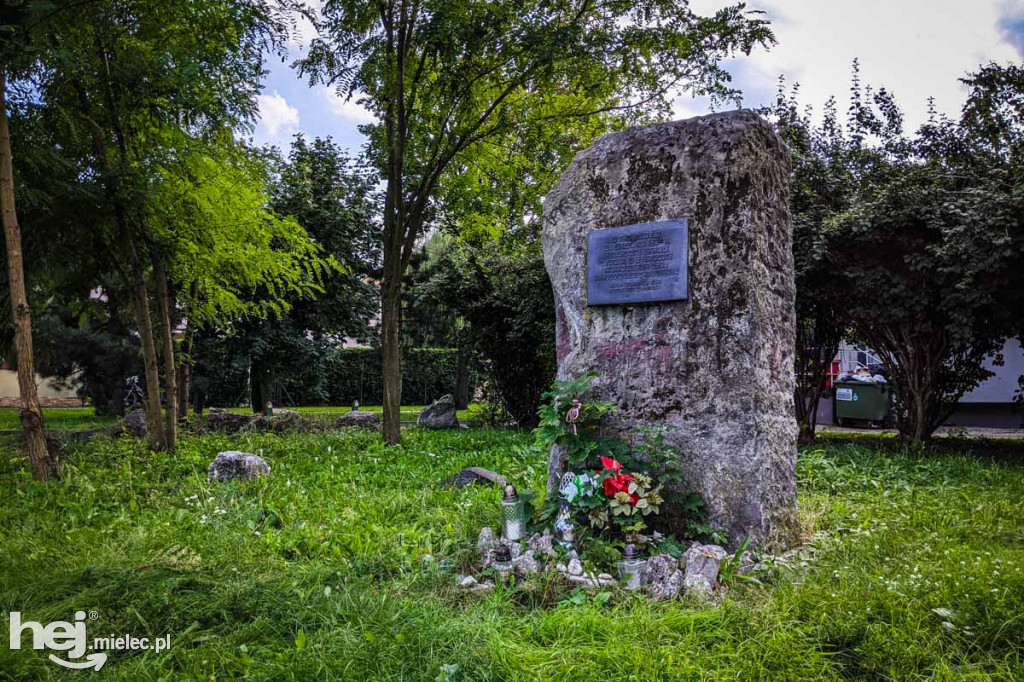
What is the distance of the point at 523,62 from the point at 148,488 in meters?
6.32

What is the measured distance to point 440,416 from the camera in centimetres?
1198

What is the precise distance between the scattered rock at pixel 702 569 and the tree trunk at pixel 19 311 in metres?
5.51

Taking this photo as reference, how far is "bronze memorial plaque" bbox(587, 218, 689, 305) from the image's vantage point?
423 centimetres

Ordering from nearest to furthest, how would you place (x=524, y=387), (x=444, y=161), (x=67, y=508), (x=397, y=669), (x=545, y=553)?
(x=397, y=669) → (x=545, y=553) → (x=67, y=508) → (x=444, y=161) → (x=524, y=387)

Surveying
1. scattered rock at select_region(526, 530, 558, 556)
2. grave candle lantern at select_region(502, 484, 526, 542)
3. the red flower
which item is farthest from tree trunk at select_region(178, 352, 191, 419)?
the red flower

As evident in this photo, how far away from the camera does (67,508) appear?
512 cm

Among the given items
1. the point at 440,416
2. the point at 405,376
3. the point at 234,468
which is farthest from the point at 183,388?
the point at 405,376

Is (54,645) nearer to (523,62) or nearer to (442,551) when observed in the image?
(442,551)

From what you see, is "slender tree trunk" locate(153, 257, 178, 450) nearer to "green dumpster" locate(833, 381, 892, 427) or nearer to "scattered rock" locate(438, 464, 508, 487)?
"scattered rock" locate(438, 464, 508, 487)

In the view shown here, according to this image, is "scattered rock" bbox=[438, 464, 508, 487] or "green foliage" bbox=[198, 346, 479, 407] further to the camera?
"green foliage" bbox=[198, 346, 479, 407]

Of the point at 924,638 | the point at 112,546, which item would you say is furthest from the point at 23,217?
the point at 924,638

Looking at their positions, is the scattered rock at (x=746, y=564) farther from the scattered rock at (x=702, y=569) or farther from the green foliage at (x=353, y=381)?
the green foliage at (x=353, y=381)

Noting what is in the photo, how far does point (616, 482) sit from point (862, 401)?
35.0 feet

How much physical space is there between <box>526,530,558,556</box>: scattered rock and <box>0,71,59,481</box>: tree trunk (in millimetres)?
4551
